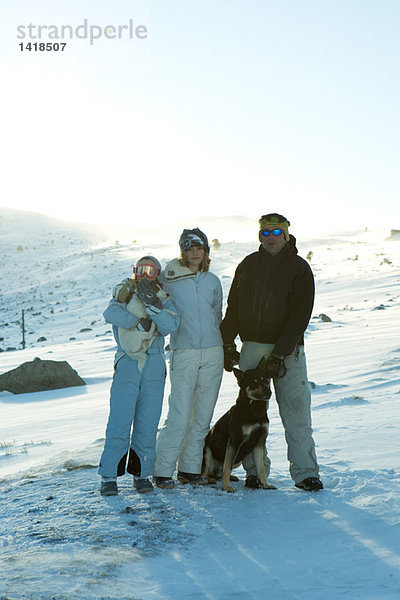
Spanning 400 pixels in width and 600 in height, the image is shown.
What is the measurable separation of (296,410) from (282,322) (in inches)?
29.0

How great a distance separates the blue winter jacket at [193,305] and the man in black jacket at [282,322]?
10.5 inches

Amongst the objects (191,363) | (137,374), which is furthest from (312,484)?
(137,374)

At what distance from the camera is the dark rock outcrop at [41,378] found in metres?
11.6

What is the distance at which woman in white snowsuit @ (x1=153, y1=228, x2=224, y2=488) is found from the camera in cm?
482

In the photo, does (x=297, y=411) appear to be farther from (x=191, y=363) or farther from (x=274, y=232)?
(x=274, y=232)

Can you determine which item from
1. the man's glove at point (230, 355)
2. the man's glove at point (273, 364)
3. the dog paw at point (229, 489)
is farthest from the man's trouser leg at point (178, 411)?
the man's glove at point (273, 364)

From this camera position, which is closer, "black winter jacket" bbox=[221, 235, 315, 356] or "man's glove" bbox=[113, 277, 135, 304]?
"black winter jacket" bbox=[221, 235, 315, 356]

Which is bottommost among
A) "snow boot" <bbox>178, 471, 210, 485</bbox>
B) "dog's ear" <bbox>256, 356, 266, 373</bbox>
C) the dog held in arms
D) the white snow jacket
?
"snow boot" <bbox>178, 471, 210, 485</bbox>

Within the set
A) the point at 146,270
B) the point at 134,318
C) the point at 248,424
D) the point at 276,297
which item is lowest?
the point at 248,424

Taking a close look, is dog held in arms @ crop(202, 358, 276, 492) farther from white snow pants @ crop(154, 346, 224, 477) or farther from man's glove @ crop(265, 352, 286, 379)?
white snow pants @ crop(154, 346, 224, 477)

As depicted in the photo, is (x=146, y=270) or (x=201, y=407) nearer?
(x=146, y=270)

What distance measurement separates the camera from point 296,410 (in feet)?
15.3

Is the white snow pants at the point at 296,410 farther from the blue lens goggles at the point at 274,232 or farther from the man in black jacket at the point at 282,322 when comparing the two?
the blue lens goggles at the point at 274,232

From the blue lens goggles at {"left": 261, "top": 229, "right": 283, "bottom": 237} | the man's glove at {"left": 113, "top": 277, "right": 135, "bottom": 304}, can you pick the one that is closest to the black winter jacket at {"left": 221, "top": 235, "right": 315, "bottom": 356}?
the blue lens goggles at {"left": 261, "top": 229, "right": 283, "bottom": 237}
